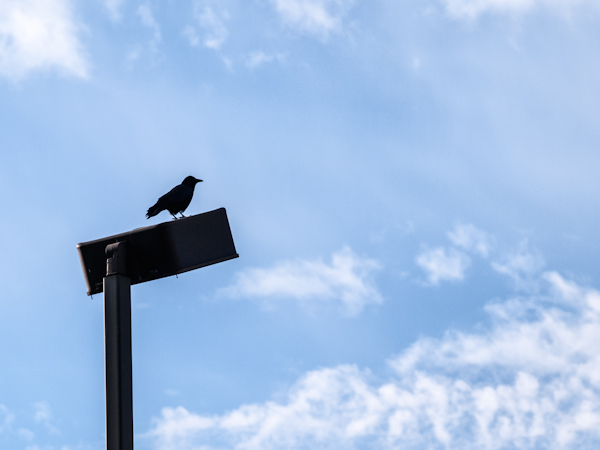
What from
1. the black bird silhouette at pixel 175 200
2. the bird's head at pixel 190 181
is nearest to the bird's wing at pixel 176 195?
the black bird silhouette at pixel 175 200

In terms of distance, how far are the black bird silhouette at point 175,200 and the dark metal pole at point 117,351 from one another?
2893 millimetres

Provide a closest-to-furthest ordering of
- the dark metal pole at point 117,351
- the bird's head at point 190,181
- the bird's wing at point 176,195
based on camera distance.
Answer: the dark metal pole at point 117,351 → the bird's wing at point 176,195 → the bird's head at point 190,181

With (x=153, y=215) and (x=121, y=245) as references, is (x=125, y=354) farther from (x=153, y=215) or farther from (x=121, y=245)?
(x=153, y=215)

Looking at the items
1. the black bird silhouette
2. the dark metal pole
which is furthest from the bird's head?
the dark metal pole

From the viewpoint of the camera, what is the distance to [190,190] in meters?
8.21

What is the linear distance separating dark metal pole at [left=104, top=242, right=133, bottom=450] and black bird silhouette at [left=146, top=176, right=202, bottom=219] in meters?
2.89

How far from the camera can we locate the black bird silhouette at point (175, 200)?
23.9 ft

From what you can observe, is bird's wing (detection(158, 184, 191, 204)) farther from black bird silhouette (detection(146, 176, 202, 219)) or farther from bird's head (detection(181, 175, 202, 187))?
bird's head (detection(181, 175, 202, 187))

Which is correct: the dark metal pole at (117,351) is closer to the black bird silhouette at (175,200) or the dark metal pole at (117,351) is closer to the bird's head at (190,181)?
the black bird silhouette at (175,200)

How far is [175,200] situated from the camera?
24.2ft

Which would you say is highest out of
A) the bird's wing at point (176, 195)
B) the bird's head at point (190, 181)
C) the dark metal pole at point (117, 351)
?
the bird's head at point (190, 181)

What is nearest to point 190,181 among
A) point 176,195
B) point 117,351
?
point 176,195

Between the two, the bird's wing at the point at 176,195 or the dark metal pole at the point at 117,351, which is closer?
the dark metal pole at the point at 117,351

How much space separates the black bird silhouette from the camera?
729 centimetres
